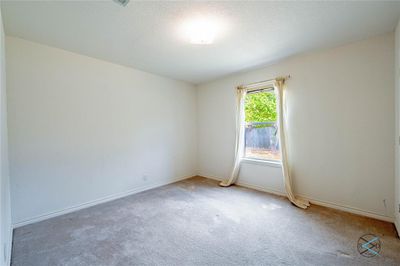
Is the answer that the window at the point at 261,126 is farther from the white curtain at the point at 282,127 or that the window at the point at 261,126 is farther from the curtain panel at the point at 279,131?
the white curtain at the point at 282,127

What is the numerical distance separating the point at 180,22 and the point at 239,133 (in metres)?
2.47

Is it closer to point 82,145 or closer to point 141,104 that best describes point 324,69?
point 141,104

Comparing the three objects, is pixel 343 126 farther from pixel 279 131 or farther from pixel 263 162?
pixel 263 162

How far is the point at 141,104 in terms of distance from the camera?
12.1 feet

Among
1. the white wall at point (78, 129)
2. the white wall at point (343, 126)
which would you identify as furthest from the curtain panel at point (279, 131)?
the white wall at point (78, 129)

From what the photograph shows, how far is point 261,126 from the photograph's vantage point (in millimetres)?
3688

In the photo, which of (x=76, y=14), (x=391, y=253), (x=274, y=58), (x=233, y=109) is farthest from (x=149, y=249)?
(x=274, y=58)

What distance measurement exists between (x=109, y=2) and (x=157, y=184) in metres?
3.28

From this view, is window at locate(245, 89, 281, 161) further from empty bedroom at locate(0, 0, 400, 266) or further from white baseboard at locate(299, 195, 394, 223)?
white baseboard at locate(299, 195, 394, 223)

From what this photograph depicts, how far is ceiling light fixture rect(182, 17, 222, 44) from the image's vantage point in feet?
6.73

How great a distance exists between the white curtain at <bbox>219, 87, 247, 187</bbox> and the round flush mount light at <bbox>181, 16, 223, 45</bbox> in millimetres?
1575

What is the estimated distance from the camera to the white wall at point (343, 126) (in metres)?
2.38

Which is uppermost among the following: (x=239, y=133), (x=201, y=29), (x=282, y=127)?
(x=201, y=29)

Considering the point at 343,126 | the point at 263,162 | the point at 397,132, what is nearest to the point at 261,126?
the point at 263,162
